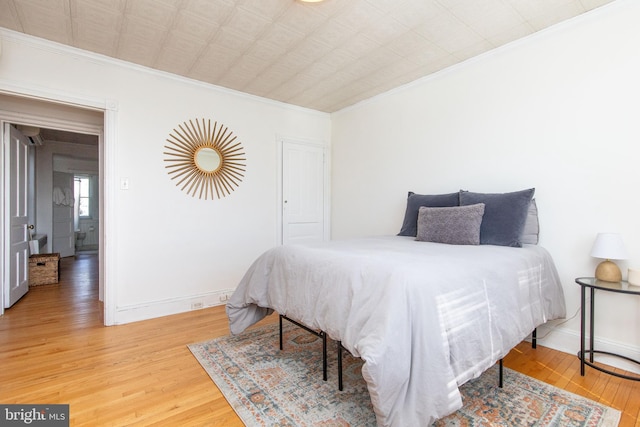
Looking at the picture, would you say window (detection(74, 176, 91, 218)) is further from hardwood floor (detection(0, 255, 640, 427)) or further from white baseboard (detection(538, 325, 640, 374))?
white baseboard (detection(538, 325, 640, 374))

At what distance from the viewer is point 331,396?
5.78 feet

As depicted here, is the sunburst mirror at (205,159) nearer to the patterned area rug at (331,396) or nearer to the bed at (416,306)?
the bed at (416,306)

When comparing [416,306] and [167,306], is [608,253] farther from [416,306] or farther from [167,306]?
[167,306]

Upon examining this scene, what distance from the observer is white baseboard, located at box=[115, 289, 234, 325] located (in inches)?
117

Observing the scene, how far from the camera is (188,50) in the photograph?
2.72 m

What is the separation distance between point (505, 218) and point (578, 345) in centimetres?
104

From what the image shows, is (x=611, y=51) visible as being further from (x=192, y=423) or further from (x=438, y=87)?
(x=192, y=423)

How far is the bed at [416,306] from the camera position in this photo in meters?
1.24

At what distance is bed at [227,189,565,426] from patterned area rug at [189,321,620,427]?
321 millimetres

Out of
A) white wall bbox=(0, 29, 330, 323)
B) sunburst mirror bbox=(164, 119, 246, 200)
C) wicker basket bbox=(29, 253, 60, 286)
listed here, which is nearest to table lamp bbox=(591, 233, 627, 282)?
white wall bbox=(0, 29, 330, 323)

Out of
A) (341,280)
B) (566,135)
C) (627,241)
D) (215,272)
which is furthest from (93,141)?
(627,241)

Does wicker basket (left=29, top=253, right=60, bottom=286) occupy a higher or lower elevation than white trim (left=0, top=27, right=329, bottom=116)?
lower

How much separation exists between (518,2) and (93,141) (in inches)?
290

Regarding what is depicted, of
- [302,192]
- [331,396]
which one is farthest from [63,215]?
[331,396]
